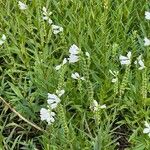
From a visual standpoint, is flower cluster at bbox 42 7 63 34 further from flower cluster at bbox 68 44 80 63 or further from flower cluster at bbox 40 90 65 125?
flower cluster at bbox 40 90 65 125

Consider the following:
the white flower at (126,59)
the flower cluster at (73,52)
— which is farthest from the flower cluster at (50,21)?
the white flower at (126,59)

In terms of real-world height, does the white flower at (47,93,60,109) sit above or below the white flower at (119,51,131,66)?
below

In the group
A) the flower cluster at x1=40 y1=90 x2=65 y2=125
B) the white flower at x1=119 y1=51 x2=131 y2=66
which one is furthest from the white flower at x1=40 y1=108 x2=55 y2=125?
the white flower at x1=119 y1=51 x2=131 y2=66

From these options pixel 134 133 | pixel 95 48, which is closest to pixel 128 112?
pixel 134 133

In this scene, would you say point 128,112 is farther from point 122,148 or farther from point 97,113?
point 97,113

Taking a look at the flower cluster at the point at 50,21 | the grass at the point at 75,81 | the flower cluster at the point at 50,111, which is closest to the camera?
the flower cluster at the point at 50,111

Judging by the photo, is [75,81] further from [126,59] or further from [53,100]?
[53,100]

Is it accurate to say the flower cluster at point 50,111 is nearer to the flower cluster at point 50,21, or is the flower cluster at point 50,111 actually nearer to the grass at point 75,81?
the grass at point 75,81

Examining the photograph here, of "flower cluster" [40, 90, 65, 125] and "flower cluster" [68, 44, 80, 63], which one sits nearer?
"flower cluster" [40, 90, 65, 125]

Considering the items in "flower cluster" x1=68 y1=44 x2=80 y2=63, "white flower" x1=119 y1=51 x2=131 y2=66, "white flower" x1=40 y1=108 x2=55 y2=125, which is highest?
"flower cluster" x1=68 y1=44 x2=80 y2=63
